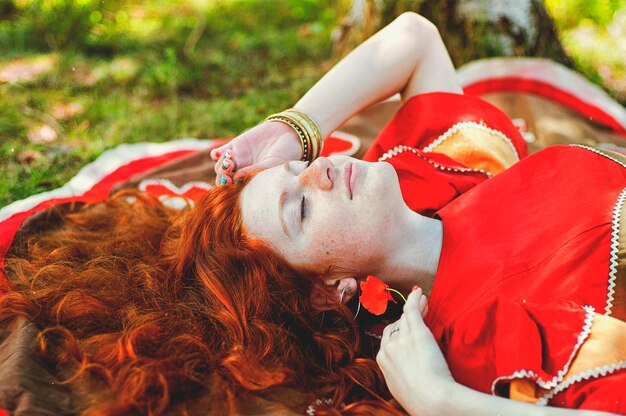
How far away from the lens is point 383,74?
128 inches

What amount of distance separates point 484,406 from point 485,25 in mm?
3331

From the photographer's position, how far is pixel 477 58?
4.63 metres

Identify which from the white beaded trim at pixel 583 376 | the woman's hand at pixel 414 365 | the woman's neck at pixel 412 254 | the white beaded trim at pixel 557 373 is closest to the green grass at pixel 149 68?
the woman's neck at pixel 412 254

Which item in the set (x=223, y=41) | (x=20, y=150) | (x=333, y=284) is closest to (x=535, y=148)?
(x=333, y=284)

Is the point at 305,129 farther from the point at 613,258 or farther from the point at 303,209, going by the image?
the point at 613,258

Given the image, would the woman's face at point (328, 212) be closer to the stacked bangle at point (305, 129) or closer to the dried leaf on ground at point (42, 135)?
the stacked bangle at point (305, 129)

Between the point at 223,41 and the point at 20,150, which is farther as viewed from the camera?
the point at 223,41

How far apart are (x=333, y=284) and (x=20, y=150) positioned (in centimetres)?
263

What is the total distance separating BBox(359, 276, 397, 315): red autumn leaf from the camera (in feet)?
7.89

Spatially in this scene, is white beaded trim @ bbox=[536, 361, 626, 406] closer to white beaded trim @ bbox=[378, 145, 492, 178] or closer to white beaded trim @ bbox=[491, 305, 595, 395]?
white beaded trim @ bbox=[491, 305, 595, 395]

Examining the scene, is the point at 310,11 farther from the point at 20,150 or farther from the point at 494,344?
the point at 494,344

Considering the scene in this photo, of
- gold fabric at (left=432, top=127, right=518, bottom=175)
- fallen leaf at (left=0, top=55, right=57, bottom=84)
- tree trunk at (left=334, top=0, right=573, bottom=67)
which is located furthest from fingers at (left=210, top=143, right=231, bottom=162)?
fallen leaf at (left=0, top=55, right=57, bottom=84)

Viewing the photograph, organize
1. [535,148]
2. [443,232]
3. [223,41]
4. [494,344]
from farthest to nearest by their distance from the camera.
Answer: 1. [223,41]
2. [535,148]
3. [443,232]
4. [494,344]

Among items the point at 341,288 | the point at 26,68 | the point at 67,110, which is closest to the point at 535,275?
the point at 341,288
